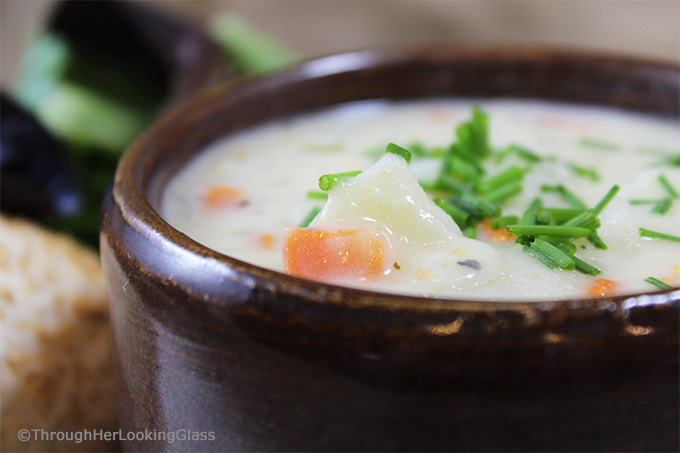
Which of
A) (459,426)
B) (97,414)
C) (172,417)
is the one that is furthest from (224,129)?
(459,426)

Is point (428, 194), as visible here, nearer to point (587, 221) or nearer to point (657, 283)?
point (587, 221)

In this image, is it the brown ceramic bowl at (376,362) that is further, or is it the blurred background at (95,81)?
the blurred background at (95,81)

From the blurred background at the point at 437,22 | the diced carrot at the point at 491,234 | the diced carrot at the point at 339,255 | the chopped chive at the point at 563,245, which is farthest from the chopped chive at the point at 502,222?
the blurred background at the point at 437,22

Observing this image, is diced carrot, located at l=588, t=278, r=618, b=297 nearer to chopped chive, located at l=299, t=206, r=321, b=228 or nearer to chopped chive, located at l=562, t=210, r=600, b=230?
chopped chive, located at l=562, t=210, r=600, b=230

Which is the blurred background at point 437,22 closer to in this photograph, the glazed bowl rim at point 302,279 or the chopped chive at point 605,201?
the glazed bowl rim at point 302,279

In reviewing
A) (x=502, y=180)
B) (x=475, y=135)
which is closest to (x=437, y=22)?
(x=475, y=135)

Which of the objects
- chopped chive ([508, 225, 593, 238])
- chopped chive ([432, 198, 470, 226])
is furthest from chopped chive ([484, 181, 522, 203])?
chopped chive ([508, 225, 593, 238])
